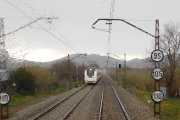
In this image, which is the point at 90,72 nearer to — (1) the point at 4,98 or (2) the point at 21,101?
(2) the point at 21,101

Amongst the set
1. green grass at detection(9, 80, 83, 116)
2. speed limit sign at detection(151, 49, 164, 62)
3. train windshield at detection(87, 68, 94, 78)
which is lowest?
green grass at detection(9, 80, 83, 116)

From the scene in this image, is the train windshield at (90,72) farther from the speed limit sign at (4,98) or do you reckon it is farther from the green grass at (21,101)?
the speed limit sign at (4,98)

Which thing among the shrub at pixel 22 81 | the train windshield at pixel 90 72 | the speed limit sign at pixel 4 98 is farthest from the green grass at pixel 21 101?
the train windshield at pixel 90 72

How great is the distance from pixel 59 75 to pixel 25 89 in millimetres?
43922

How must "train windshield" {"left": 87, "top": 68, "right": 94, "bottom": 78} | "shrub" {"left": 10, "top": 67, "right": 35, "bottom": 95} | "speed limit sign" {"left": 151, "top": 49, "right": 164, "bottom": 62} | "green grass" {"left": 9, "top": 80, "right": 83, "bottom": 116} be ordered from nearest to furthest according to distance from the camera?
"speed limit sign" {"left": 151, "top": 49, "right": 164, "bottom": 62}
"green grass" {"left": 9, "top": 80, "right": 83, "bottom": 116}
"shrub" {"left": 10, "top": 67, "right": 35, "bottom": 95}
"train windshield" {"left": 87, "top": 68, "right": 94, "bottom": 78}

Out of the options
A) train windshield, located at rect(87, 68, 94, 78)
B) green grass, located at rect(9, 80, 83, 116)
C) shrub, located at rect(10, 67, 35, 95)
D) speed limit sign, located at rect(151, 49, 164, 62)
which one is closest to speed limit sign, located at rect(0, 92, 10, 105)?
green grass, located at rect(9, 80, 83, 116)

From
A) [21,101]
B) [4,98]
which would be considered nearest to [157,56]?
[4,98]

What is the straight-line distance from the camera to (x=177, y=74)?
65625mm

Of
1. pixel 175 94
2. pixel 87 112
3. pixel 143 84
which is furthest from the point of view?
pixel 143 84

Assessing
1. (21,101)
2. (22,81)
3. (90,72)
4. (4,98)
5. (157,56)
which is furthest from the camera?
(90,72)

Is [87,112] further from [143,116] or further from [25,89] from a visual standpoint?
[25,89]

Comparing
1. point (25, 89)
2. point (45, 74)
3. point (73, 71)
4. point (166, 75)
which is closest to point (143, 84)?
point (166, 75)

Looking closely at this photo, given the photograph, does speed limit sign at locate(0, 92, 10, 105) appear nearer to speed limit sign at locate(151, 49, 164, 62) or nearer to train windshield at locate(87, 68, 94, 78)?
speed limit sign at locate(151, 49, 164, 62)

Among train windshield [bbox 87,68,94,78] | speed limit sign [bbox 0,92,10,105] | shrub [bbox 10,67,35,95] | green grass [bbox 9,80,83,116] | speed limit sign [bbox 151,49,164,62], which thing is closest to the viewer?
speed limit sign [bbox 0,92,10,105]
